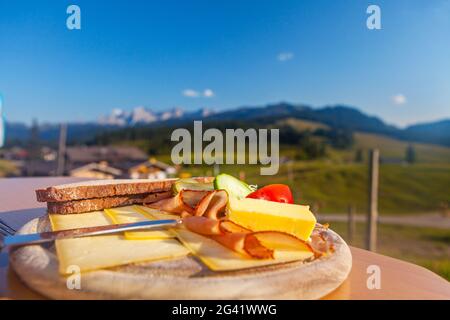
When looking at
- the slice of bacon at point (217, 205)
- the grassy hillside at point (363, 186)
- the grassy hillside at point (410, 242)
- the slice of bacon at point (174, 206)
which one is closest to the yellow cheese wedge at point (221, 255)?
the slice of bacon at point (217, 205)

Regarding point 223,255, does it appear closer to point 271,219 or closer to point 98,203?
point 271,219

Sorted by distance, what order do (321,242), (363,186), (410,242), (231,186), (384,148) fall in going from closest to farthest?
1. (321,242)
2. (231,186)
3. (410,242)
4. (363,186)
5. (384,148)

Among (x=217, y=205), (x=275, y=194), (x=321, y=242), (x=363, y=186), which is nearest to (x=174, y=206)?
(x=217, y=205)

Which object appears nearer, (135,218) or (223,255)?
(223,255)

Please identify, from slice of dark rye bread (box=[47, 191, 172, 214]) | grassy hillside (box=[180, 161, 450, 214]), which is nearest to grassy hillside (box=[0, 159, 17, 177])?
grassy hillside (box=[180, 161, 450, 214])

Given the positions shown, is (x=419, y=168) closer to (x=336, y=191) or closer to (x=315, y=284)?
(x=336, y=191)

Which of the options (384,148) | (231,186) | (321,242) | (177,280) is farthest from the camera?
(384,148)

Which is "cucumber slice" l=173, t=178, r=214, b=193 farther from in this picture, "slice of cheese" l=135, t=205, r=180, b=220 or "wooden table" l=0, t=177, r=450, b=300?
"wooden table" l=0, t=177, r=450, b=300

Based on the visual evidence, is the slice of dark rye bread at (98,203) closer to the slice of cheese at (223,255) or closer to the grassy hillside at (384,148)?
the slice of cheese at (223,255)

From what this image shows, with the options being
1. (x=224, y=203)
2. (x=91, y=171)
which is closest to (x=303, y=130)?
(x=91, y=171)
